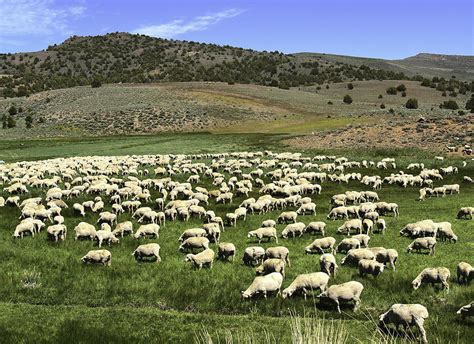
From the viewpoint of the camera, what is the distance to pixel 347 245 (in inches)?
758

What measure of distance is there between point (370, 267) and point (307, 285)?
8.96ft

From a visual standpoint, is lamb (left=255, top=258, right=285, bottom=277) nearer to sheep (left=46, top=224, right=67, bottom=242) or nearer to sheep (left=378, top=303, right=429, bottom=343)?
sheep (left=378, top=303, right=429, bottom=343)

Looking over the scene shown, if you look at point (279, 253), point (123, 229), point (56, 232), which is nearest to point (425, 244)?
point (279, 253)

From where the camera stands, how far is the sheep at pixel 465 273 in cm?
1530

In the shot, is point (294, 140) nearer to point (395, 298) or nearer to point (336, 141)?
point (336, 141)

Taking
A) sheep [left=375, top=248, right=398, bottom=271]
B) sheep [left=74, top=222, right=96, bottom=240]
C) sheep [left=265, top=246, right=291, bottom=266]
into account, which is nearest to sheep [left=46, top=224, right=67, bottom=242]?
sheep [left=74, top=222, right=96, bottom=240]

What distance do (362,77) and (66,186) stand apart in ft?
496

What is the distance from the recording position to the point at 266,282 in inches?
579

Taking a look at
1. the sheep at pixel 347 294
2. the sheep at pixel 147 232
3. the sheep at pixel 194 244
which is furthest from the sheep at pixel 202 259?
the sheep at pixel 347 294

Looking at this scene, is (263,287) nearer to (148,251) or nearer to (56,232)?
(148,251)

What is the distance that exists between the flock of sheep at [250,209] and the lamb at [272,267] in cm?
4

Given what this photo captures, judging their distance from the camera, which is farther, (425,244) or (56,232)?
(56,232)

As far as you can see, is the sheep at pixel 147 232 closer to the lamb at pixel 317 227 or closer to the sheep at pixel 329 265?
the lamb at pixel 317 227

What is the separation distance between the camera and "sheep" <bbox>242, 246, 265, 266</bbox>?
18.0 meters
